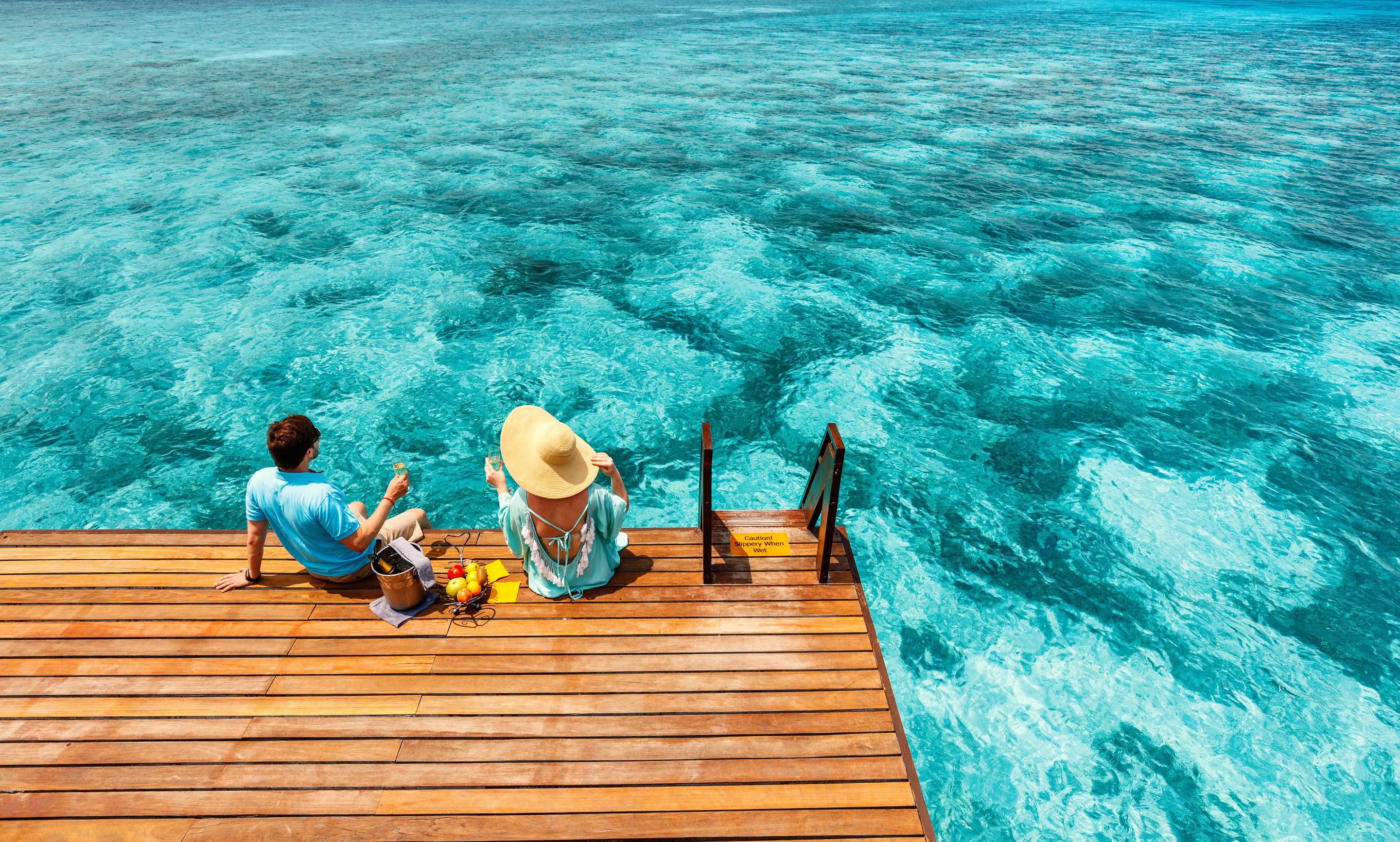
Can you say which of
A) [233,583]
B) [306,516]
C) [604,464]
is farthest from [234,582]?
[604,464]

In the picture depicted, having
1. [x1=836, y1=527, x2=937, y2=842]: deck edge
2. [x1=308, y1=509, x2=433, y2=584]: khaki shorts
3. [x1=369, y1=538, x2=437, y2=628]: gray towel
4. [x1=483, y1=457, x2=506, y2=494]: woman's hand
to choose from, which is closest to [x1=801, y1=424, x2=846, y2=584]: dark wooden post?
[x1=836, y1=527, x2=937, y2=842]: deck edge

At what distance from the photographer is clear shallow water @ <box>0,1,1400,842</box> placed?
22.5 feet

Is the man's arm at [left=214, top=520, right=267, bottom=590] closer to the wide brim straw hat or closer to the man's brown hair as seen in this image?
the man's brown hair

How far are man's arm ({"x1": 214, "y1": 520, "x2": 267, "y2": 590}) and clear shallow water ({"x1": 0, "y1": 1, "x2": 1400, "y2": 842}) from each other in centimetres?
390

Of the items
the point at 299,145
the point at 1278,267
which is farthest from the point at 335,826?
the point at 299,145

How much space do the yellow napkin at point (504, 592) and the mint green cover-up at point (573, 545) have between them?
5.1 inches

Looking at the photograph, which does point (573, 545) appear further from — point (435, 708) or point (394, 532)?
point (394, 532)

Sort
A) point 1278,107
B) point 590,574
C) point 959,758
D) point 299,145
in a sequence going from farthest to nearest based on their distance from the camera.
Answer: point 1278,107 → point 299,145 → point 959,758 → point 590,574

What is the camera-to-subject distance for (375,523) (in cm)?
493

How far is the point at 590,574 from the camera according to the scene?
207 inches

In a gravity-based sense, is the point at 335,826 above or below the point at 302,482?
below

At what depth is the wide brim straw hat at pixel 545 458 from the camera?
14.9ft

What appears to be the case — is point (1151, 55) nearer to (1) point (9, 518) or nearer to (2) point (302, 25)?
(1) point (9, 518)

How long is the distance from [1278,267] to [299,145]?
2802 centimetres
